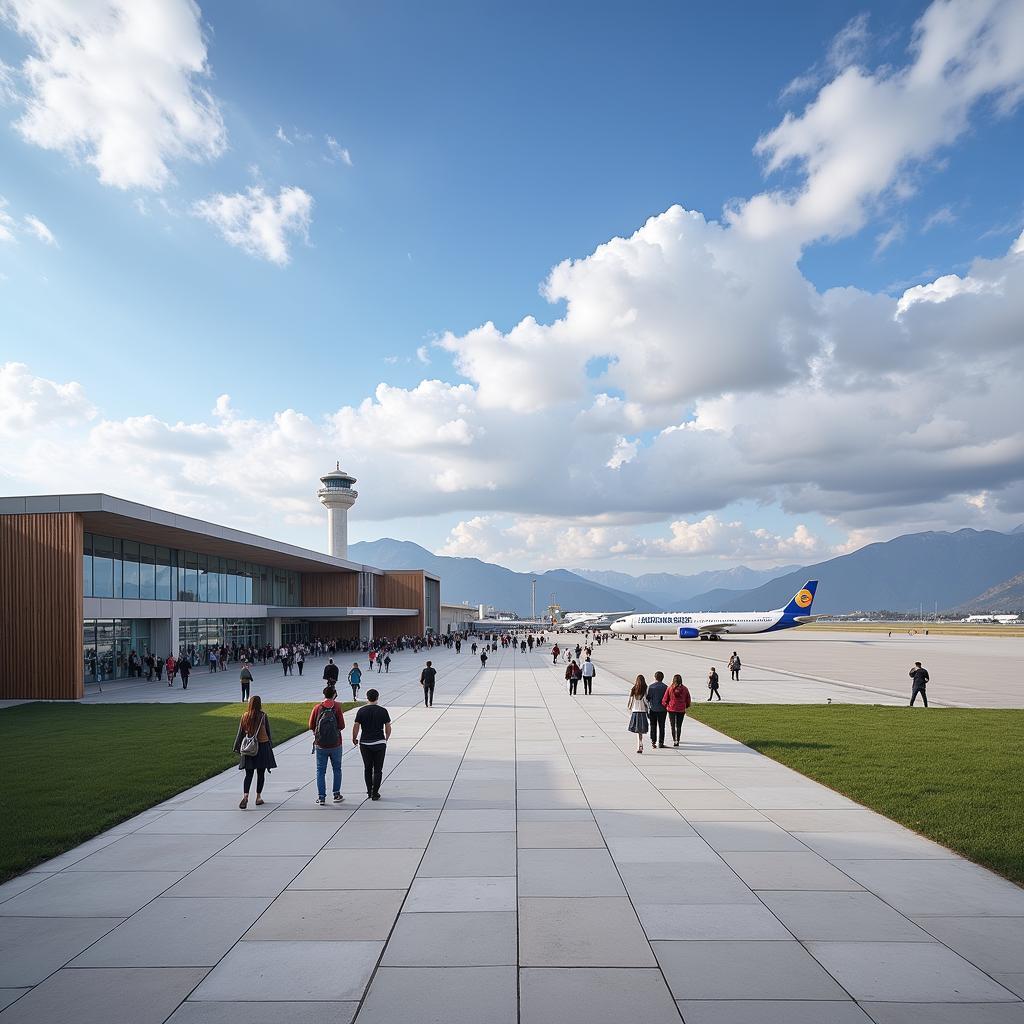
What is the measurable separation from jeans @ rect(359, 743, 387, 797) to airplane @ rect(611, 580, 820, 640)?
67.4 meters

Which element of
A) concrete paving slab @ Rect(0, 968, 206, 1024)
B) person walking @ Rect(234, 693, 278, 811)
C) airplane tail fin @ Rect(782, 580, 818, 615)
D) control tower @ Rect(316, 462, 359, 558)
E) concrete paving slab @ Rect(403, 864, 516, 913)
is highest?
control tower @ Rect(316, 462, 359, 558)

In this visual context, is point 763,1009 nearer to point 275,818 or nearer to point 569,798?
point 569,798

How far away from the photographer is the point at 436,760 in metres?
14.0

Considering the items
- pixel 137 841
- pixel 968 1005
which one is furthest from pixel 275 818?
pixel 968 1005

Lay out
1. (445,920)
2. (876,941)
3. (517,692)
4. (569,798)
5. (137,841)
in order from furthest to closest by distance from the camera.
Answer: (517,692) → (569,798) → (137,841) → (445,920) → (876,941)

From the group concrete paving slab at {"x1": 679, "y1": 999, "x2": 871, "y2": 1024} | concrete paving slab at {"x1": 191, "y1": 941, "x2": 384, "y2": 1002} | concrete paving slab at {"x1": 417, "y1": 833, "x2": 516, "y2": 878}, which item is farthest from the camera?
concrete paving slab at {"x1": 417, "y1": 833, "x2": 516, "y2": 878}

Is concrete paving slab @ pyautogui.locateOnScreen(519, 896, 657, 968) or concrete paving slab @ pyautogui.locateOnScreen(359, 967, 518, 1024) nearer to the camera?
concrete paving slab @ pyautogui.locateOnScreen(359, 967, 518, 1024)

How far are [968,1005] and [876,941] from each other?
1.03 meters

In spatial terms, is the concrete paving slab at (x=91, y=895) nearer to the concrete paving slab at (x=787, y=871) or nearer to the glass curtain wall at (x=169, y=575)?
the concrete paving slab at (x=787, y=871)

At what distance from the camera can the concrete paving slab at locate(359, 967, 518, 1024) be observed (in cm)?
489

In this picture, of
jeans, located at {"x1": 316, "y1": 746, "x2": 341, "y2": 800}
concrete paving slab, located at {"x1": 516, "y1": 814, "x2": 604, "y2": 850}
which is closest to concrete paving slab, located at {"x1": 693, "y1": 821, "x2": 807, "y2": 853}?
concrete paving slab, located at {"x1": 516, "y1": 814, "x2": 604, "y2": 850}

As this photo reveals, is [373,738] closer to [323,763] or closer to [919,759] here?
[323,763]

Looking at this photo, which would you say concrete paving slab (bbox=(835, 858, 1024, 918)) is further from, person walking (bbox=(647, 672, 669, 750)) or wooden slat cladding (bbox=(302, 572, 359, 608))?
wooden slat cladding (bbox=(302, 572, 359, 608))

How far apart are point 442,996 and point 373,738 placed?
5735mm
